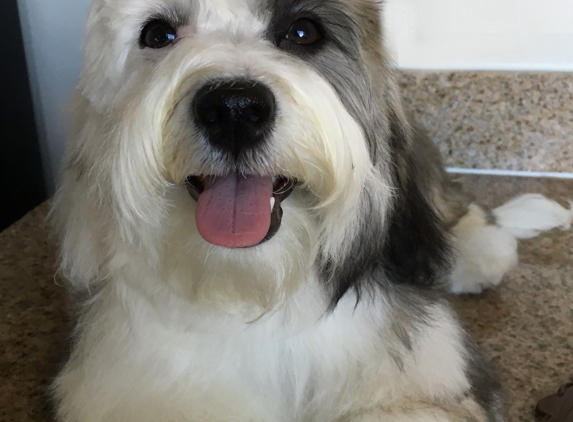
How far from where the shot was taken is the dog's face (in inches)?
30.0

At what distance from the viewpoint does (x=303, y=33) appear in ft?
2.99

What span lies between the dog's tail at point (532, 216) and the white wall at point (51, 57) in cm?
136

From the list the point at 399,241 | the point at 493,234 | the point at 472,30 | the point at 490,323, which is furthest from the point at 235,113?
the point at 472,30

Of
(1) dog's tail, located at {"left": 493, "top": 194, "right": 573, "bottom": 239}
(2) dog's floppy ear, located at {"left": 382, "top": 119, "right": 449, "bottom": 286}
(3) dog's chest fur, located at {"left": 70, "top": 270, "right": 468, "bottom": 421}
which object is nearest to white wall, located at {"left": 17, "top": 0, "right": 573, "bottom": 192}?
(1) dog's tail, located at {"left": 493, "top": 194, "right": 573, "bottom": 239}

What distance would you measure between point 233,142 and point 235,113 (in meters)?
0.04

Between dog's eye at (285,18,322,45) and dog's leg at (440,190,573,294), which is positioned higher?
dog's eye at (285,18,322,45)

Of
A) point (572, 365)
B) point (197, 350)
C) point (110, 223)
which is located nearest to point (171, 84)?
point (110, 223)

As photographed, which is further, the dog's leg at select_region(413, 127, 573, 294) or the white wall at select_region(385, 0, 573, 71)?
the white wall at select_region(385, 0, 573, 71)

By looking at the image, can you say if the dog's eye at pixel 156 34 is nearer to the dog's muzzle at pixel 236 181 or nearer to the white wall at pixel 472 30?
the dog's muzzle at pixel 236 181

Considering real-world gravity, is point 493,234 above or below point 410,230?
below

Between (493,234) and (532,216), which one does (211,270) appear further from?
(532,216)

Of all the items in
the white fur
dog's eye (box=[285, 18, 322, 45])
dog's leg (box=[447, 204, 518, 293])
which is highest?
dog's eye (box=[285, 18, 322, 45])

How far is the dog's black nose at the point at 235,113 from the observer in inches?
28.8

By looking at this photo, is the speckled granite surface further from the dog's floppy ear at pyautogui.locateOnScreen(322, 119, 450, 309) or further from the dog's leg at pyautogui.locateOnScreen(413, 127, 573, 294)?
the dog's floppy ear at pyautogui.locateOnScreen(322, 119, 450, 309)
